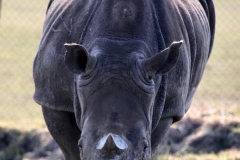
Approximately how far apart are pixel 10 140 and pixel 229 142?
2.58 meters

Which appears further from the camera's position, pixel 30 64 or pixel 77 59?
pixel 30 64

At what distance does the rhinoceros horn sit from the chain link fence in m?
4.87

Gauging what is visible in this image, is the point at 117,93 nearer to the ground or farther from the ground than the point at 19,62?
farther from the ground

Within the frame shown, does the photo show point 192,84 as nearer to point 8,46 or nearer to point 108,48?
point 108,48

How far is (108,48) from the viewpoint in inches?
193

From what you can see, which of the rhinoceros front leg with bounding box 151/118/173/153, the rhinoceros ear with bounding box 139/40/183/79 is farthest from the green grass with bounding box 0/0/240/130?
the rhinoceros ear with bounding box 139/40/183/79

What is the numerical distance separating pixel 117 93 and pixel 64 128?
121 centimetres

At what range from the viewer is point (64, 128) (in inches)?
225

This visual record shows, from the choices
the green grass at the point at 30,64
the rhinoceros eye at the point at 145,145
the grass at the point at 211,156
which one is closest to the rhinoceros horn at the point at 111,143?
the rhinoceros eye at the point at 145,145

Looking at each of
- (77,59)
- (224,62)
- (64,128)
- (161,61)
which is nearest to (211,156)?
(64,128)

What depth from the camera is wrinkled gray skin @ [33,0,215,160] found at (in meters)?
4.52

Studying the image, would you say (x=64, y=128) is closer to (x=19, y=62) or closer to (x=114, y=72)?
(x=114, y=72)

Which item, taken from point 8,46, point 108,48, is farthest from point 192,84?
point 8,46

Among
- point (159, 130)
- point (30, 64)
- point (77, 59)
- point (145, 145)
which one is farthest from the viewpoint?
point (30, 64)
